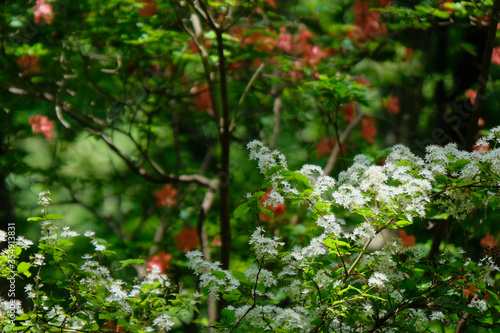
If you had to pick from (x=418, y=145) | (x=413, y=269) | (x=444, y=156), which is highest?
(x=418, y=145)

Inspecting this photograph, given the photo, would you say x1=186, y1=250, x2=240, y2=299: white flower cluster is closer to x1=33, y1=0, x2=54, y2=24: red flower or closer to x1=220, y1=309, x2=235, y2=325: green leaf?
x1=220, y1=309, x2=235, y2=325: green leaf

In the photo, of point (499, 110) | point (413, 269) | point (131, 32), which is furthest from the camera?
point (499, 110)

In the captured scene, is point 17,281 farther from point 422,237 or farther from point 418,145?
point 418,145

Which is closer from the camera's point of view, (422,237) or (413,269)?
(413,269)

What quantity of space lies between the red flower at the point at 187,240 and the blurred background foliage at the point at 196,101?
0.01 m

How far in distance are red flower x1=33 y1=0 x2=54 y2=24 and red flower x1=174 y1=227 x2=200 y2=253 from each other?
6.88 feet

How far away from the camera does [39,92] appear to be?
359cm

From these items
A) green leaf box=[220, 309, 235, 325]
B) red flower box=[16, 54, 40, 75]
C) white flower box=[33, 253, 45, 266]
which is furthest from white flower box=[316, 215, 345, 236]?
red flower box=[16, 54, 40, 75]

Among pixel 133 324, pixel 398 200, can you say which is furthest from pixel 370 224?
pixel 133 324

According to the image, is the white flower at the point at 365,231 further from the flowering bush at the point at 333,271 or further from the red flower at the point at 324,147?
the red flower at the point at 324,147

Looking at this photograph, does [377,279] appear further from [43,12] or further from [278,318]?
[43,12]

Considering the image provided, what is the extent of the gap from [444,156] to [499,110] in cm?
341

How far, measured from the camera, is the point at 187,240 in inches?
160

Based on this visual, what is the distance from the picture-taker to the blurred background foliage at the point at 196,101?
343 cm
